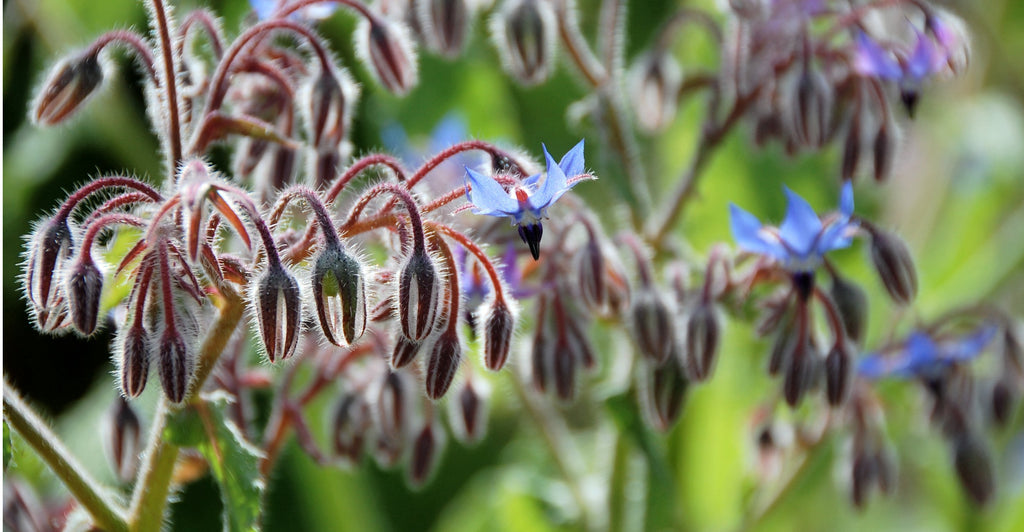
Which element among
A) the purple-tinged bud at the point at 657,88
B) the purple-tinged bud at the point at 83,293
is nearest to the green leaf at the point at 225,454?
the purple-tinged bud at the point at 83,293

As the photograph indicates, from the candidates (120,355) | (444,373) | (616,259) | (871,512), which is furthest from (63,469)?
(871,512)

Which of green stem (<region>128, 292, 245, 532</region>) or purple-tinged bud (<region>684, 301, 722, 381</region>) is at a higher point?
green stem (<region>128, 292, 245, 532</region>)

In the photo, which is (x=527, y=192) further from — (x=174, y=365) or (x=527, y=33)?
(x=527, y=33)

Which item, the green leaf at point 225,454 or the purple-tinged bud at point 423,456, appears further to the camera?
the purple-tinged bud at point 423,456

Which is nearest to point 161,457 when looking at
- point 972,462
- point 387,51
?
point 387,51

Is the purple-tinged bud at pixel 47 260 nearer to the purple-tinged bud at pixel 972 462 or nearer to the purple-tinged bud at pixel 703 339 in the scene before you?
the purple-tinged bud at pixel 703 339

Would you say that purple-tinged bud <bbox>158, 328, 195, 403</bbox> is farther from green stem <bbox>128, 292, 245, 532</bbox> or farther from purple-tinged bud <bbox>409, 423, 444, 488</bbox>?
purple-tinged bud <bbox>409, 423, 444, 488</bbox>

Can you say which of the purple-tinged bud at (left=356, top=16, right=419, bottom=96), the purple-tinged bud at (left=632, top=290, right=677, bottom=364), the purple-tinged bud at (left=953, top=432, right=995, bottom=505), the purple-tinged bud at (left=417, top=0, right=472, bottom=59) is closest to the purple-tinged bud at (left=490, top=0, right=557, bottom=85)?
the purple-tinged bud at (left=417, top=0, right=472, bottom=59)

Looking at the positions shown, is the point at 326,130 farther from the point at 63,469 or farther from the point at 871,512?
the point at 871,512
